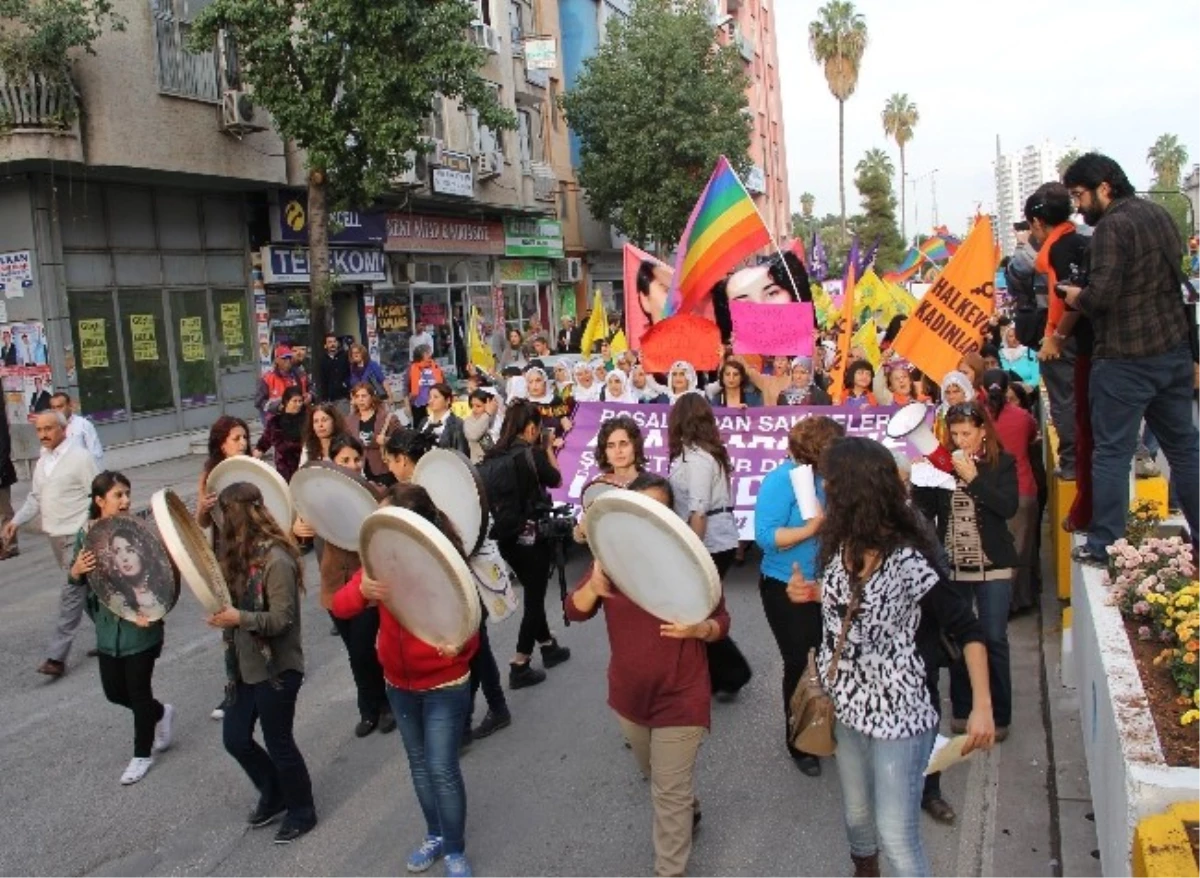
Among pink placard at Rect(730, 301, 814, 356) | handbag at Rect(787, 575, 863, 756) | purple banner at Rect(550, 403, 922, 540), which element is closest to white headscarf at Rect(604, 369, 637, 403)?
purple banner at Rect(550, 403, 922, 540)

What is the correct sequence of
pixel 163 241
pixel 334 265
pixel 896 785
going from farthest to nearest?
pixel 334 265
pixel 163 241
pixel 896 785

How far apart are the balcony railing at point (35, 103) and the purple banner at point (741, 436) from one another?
29.0 feet

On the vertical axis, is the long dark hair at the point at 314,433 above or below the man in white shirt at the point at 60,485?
above

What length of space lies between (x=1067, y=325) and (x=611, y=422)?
2224mm

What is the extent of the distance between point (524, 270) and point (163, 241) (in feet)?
49.8

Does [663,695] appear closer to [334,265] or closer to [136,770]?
[136,770]

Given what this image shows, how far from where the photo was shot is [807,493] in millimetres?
4805

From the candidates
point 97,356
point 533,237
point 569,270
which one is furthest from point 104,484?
point 569,270

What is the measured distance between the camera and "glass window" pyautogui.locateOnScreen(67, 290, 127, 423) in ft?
53.4

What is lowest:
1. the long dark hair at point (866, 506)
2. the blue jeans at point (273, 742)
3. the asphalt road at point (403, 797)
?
the asphalt road at point (403, 797)

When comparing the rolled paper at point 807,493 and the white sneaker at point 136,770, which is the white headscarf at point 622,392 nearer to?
the white sneaker at point 136,770

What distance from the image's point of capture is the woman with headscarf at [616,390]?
11.0 metres

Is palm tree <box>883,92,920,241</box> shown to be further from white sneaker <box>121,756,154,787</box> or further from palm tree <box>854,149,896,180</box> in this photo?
white sneaker <box>121,756,154,787</box>

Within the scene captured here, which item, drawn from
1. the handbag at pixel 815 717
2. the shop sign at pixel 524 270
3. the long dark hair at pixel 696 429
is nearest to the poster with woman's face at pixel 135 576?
the long dark hair at pixel 696 429
